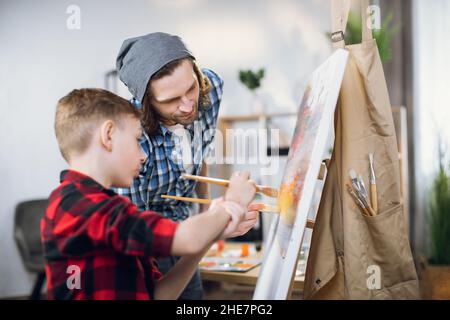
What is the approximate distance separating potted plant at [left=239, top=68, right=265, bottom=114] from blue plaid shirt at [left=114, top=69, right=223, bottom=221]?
2188 mm

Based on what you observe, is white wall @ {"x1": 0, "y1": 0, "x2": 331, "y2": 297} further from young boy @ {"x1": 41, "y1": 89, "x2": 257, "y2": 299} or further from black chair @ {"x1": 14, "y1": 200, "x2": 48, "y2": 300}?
young boy @ {"x1": 41, "y1": 89, "x2": 257, "y2": 299}

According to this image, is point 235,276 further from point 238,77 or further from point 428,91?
point 238,77

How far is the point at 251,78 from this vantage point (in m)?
3.72

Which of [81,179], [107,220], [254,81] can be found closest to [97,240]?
A: [107,220]

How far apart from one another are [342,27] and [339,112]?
0.67 ft

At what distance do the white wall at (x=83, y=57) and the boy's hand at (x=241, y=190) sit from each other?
140cm

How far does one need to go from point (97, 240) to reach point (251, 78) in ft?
9.92

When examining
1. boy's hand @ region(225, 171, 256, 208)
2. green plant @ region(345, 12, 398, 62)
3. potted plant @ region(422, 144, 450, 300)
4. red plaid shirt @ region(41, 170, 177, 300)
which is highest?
green plant @ region(345, 12, 398, 62)

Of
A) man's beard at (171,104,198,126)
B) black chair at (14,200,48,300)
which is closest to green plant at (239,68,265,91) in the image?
black chair at (14,200,48,300)

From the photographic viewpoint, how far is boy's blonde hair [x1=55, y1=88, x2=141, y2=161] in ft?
3.16

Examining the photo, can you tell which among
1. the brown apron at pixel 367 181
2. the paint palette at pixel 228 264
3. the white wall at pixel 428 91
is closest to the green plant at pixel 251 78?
the white wall at pixel 428 91

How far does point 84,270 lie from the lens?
2.96 ft

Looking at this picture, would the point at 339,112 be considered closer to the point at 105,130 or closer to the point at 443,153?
the point at 105,130
